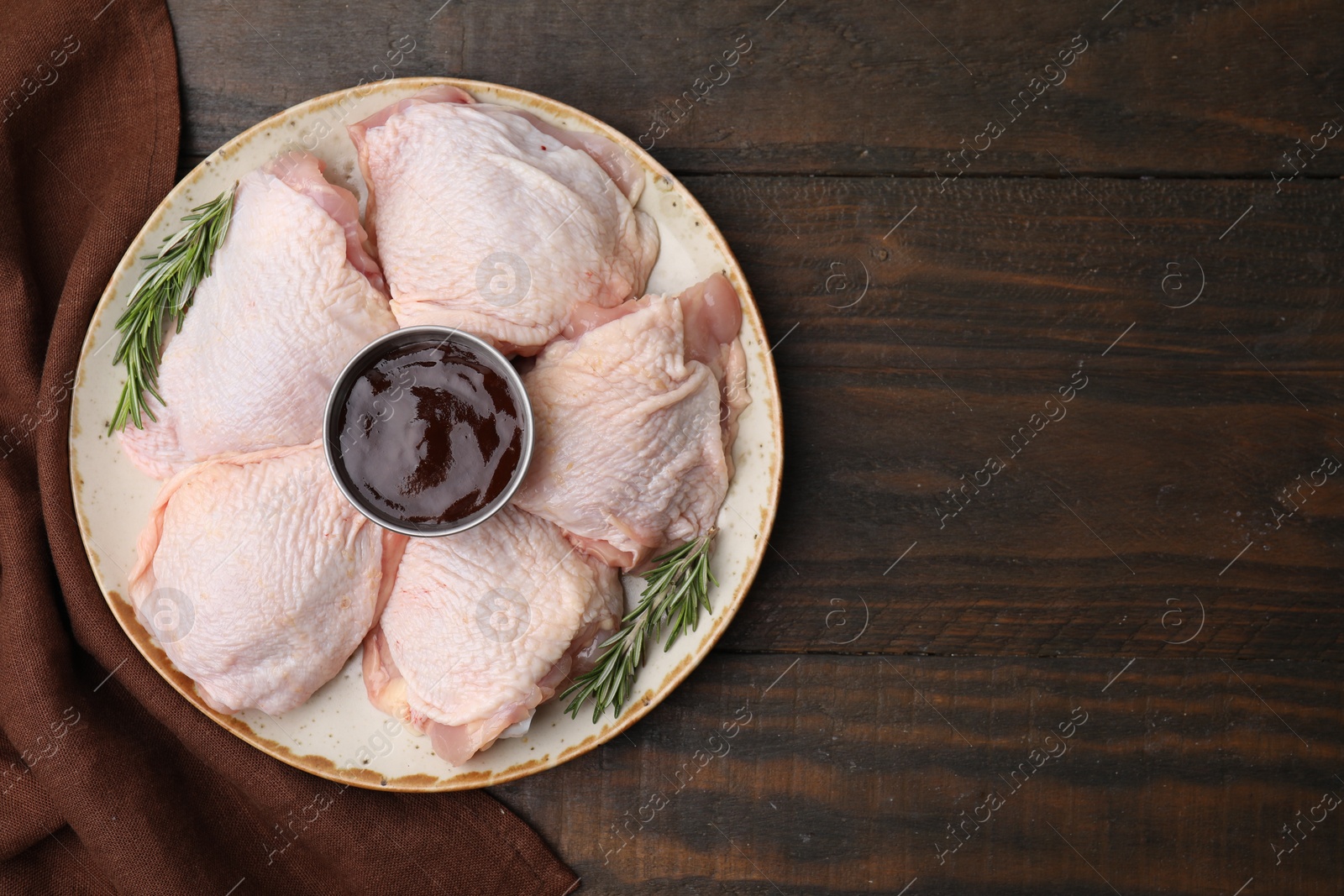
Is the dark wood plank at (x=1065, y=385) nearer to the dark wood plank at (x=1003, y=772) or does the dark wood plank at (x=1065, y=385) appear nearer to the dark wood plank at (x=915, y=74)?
the dark wood plank at (x=915, y=74)

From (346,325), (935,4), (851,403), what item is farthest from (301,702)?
(935,4)

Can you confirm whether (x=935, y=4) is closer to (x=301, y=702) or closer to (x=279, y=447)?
(x=279, y=447)

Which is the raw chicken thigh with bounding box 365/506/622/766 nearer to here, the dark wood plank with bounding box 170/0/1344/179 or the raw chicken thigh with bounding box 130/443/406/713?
the raw chicken thigh with bounding box 130/443/406/713

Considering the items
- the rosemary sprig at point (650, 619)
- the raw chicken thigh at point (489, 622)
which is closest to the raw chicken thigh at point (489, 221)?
the raw chicken thigh at point (489, 622)

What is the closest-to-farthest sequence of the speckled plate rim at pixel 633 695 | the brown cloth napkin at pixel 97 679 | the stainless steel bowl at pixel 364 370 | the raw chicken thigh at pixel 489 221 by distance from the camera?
the stainless steel bowl at pixel 364 370 < the raw chicken thigh at pixel 489 221 < the speckled plate rim at pixel 633 695 < the brown cloth napkin at pixel 97 679

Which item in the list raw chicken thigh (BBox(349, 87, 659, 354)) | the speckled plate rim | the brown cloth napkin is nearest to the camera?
raw chicken thigh (BBox(349, 87, 659, 354))

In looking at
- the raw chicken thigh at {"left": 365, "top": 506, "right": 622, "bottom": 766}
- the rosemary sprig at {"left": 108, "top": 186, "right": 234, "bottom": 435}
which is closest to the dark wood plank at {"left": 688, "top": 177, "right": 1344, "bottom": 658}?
the raw chicken thigh at {"left": 365, "top": 506, "right": 622, "bottom": 766}

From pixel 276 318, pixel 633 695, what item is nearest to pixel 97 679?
pixel 276 318
